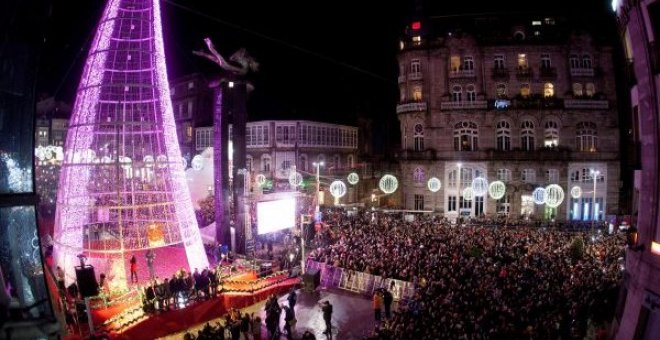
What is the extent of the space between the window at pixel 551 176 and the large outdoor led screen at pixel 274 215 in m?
26.6

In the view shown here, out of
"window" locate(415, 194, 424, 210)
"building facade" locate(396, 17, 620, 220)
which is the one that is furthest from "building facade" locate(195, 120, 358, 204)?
"building facade" locate(396, 17, 620, 220)

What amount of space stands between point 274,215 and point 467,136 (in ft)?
81.0

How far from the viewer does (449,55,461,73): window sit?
42.5 meters

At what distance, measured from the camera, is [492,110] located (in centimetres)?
4162

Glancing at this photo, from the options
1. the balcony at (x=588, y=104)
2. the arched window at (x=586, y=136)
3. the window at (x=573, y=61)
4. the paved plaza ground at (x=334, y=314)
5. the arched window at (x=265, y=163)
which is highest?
the window at (x=573, y=61)

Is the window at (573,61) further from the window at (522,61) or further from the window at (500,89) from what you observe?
the window at (500,89)

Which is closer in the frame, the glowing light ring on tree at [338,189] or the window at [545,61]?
the glowing light ring on tree at [338,189]

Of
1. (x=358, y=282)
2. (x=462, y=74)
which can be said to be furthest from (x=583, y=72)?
(x=358, y=282)

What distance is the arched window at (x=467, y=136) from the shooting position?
4228 centimetres

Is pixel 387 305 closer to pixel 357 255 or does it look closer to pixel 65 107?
pixel 357 255

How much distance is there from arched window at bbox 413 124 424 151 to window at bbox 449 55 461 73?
20.2 feet

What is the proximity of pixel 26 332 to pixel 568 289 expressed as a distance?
56.7 feet

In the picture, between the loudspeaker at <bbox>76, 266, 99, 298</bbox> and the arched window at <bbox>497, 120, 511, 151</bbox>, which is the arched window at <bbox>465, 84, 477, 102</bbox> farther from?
the loudspeaker at <bbox>76, 266, 99, 298</bbox>

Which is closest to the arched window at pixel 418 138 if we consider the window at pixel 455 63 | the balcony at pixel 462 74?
the balcony at pixel 462 74
